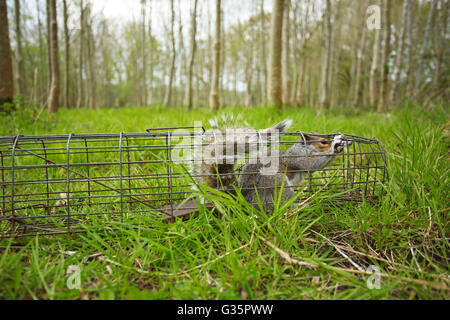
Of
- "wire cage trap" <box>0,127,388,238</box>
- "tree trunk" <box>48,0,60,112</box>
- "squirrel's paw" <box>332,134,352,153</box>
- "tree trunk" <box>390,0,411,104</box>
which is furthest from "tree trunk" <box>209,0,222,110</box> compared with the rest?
"squirrel's paw" <box>332,134,352,153</box>

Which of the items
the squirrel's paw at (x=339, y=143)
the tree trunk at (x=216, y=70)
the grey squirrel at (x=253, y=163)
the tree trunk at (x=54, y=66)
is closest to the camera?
the grey squirrel at (x=253, y=163)

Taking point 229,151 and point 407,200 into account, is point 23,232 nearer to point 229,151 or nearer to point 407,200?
point 229,151

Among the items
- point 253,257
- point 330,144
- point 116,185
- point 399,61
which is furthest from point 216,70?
point 253,257

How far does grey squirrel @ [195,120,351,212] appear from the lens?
61.8 inches

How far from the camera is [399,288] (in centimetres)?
113

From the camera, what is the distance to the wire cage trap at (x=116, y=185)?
1.47m

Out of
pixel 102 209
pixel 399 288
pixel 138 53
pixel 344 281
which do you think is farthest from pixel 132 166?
pixel 138 53

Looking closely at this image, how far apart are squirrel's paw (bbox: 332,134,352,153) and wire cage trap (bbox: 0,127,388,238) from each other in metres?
0.04

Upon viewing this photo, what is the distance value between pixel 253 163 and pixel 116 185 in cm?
127

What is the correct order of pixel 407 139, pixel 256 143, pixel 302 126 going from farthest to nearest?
pixel 302 126
pixel 407 139
pixel 256 143

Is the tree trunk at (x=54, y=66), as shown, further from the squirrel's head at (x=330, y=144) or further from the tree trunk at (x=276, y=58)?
the squirrel's head at (x=330, y=144)

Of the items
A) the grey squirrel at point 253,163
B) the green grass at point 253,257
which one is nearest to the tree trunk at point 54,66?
the green grass at point 253,257

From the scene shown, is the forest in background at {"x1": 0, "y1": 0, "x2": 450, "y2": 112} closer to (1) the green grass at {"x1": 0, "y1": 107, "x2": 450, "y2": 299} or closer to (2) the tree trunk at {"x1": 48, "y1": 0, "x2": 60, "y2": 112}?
(2) the tree trunk at {"x1": 48, "y1": 0, "x2": 60, "y2": 112}
